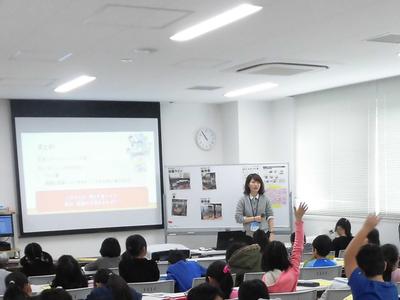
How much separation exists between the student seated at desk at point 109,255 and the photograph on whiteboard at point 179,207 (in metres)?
3.74

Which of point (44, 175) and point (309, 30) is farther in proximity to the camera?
point (44, 175)

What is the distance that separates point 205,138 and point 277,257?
244 inches

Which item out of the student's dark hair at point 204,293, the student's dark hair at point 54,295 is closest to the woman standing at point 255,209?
the student's dark hair at point 204,293

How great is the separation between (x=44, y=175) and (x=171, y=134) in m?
2.37

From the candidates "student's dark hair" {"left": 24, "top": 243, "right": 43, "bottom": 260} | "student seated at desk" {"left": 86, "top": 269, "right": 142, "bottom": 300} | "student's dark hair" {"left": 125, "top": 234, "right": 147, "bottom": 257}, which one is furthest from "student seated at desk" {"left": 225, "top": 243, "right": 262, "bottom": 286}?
"student's dark hair" {"left": 24, "top": 243, "right": 43, "bottom": 260}

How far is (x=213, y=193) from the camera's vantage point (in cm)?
883

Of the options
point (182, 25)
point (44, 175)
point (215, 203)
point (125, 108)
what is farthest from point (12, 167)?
point (182, 25)

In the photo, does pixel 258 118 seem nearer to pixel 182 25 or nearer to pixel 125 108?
pixel 125 108

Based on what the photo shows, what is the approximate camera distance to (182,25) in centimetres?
420

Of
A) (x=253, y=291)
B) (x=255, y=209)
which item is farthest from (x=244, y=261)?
(x=255, y=209)

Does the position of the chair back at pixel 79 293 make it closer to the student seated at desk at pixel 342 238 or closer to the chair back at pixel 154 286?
the chair back at pixel 154 286

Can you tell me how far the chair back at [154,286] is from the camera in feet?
12.9

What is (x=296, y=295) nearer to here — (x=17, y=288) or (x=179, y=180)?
(x=17, y=288)

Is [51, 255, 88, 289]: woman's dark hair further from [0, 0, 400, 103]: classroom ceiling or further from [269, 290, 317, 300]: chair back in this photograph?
[0, 0, 400, 103]: classroom ceiling
